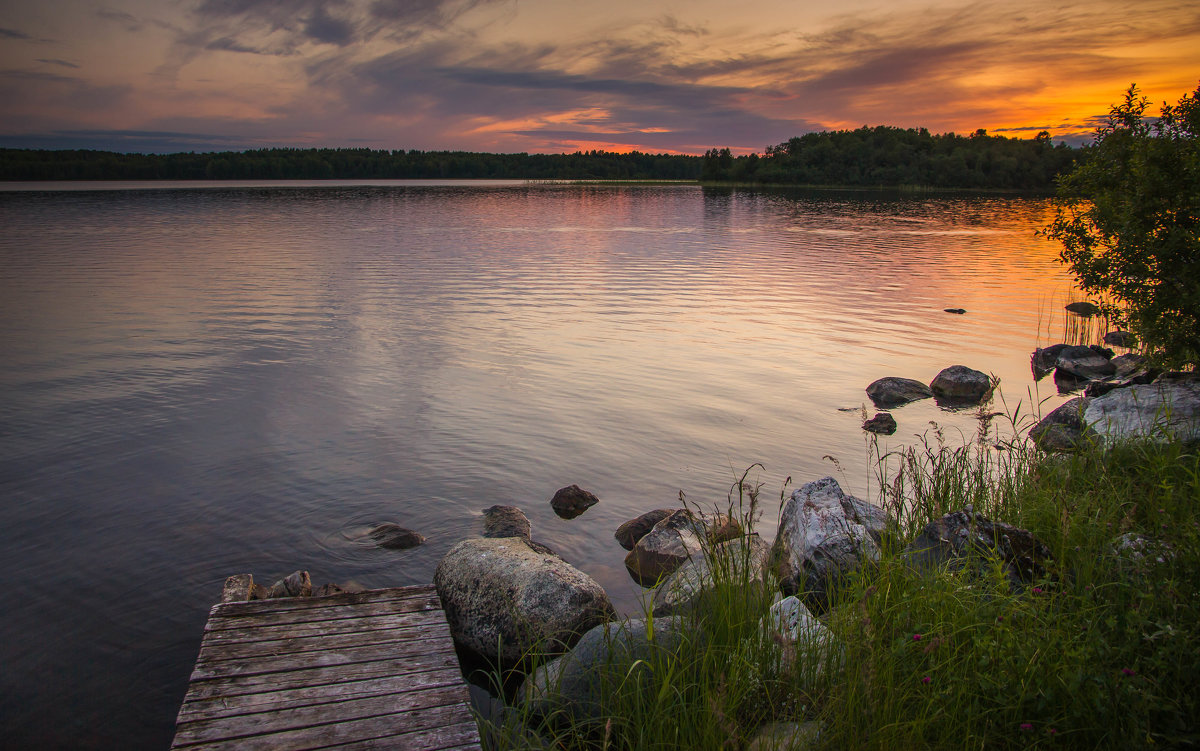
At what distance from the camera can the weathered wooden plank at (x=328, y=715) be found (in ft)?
15.4

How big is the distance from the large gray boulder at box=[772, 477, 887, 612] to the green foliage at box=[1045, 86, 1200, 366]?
706cm

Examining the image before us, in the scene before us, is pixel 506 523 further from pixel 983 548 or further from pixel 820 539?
pixel 983 548

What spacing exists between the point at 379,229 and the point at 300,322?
3552cm

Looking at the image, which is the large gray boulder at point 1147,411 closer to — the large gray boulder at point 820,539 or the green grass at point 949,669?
the green grass at point 949,669

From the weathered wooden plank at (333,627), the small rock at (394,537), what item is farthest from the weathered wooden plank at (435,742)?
the small rock at (394,537)

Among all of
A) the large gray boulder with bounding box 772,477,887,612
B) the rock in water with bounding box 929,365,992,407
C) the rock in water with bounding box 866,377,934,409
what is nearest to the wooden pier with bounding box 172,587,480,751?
the large gray boulder with bounding box 772,477,887,612

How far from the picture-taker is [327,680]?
5.30 meters

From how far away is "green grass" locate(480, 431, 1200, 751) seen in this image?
396 cm

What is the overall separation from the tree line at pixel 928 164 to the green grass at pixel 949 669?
158819 mm

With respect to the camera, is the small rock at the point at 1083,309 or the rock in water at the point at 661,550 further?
the small rock at the point at 1083,309

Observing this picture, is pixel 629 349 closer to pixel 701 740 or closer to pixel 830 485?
pixel 830 485

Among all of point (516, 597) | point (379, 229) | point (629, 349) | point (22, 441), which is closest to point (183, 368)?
point (22, 441)

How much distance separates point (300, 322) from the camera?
895 inches

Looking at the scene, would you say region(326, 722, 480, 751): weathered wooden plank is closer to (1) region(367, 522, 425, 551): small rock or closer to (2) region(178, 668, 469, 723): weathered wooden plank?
(2) region(178, 668, 469, 723): weathered wooden plank
